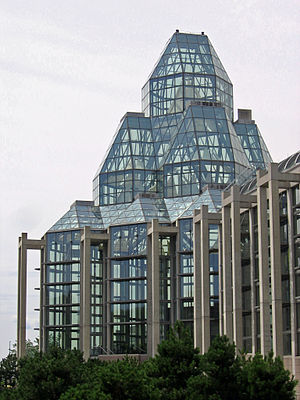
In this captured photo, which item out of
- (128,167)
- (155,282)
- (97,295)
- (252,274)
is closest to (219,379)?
(252,274)

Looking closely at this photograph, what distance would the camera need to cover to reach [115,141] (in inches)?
4459

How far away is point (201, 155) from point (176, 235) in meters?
13.6

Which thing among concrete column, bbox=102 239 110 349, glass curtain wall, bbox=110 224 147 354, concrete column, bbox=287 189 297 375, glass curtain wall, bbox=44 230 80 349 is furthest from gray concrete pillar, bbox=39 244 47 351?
concrete column, bbox=287 189 297 375

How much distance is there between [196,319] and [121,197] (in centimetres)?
2908

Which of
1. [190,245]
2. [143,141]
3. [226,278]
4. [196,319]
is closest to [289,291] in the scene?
[226,278]

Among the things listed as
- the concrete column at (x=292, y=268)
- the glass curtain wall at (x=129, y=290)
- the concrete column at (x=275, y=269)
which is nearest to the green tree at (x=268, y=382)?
the concrete column at (x=275, y=269)

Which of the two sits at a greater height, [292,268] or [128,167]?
[128,167]

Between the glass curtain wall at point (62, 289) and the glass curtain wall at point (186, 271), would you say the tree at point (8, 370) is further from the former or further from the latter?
the glass curtain wall at point (186, 271)

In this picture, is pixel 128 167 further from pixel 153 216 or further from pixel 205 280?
pixel 205 280

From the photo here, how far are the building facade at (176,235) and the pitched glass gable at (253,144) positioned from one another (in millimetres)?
198

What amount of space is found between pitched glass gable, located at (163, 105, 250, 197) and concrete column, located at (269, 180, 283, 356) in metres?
39.5

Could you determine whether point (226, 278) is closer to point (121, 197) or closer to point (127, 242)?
point (127, 242)

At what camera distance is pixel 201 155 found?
342 feet

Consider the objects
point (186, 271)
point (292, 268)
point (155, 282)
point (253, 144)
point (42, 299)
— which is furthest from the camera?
point (253, 144)
